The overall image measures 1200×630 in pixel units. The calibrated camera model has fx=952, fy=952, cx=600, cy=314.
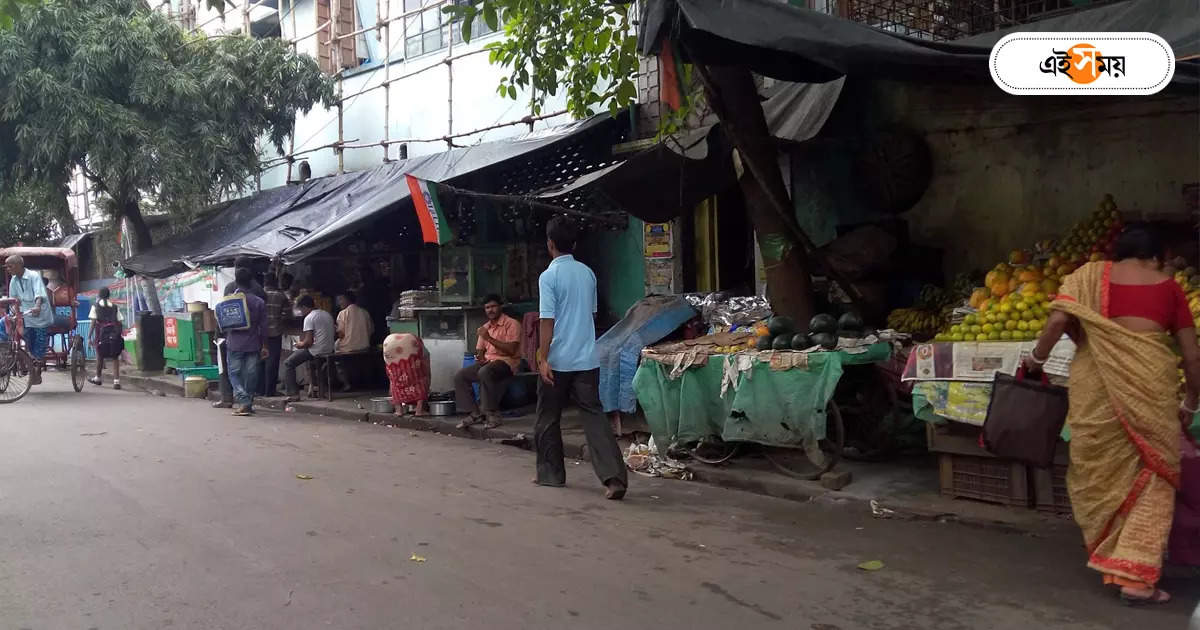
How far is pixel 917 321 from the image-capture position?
7.70 metres

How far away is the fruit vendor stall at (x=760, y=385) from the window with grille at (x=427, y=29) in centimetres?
809

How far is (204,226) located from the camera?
16562 mm

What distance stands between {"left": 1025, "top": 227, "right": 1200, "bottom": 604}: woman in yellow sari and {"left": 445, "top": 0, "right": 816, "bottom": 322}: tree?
3163 mm

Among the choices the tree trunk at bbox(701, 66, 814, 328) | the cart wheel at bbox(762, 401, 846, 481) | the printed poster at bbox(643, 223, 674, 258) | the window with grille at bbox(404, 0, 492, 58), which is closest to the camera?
the cart wheel at bbox(762, 401, 846, 481)

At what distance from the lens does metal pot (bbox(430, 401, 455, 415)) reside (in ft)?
35.4

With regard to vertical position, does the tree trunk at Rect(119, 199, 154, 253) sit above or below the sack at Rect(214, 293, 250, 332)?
above

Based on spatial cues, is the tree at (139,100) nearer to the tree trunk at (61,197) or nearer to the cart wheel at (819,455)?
the tree trunk at (61,197)

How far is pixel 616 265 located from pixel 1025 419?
738 cm

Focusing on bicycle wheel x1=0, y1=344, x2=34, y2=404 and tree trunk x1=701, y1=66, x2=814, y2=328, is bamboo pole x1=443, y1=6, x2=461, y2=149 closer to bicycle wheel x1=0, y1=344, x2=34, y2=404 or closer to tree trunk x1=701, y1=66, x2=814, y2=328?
bicycle wheel x1=0, y1=344, x2=34, y2=404

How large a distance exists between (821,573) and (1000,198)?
15.8 feet

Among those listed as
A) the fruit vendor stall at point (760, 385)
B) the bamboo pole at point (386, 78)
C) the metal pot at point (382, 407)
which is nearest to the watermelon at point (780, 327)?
the fruit vendor stall at point (760, 385)

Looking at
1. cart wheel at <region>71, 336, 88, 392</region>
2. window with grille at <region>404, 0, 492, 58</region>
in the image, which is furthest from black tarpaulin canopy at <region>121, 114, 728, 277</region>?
window with grille at <region>404, 0, 492, 58</region>

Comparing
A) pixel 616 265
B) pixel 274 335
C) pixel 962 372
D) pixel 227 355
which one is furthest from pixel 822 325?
pixel 274 335

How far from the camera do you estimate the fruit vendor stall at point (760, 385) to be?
670cm
